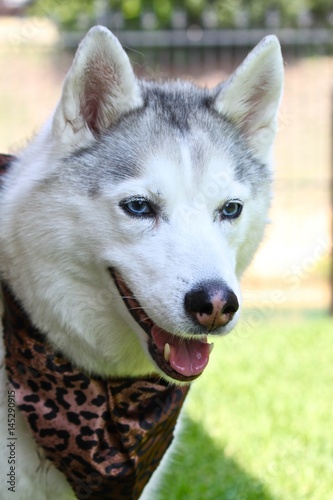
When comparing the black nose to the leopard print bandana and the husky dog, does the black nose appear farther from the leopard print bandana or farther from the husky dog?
the leopard print bandana

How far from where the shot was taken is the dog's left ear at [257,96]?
10.0 feet

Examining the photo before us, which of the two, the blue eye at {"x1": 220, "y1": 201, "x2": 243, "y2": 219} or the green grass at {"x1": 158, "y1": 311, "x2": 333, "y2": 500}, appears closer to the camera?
the blue eye at {"x1": 220, "y1": 201, "x2": 243, "y2": 219}

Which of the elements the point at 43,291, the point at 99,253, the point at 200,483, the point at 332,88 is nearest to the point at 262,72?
the point at 99,253

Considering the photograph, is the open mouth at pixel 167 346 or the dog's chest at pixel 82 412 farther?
the dog's chest at pixel 82 412

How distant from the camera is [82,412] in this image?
9.95 ft

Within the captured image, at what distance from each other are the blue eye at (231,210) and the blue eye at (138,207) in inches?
11.8

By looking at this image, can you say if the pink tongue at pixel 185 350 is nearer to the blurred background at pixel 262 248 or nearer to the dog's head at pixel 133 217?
the dog's head at pixel 133 217

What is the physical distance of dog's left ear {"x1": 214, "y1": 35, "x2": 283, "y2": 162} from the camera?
3.05 meters

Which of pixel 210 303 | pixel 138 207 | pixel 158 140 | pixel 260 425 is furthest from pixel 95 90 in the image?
pixel 260 425

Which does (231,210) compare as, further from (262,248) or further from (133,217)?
(262,248)

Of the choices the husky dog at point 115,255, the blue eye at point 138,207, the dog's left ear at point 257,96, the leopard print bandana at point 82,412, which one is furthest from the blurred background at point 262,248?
the blue eye at point 138,207

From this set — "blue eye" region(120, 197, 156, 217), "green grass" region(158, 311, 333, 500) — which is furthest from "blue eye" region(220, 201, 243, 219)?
"green grass" region(158, 311, 333, 500)

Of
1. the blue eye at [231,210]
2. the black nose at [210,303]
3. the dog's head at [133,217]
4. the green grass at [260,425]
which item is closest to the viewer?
the black nose at [210,303]

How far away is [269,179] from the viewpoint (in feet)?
10.6
